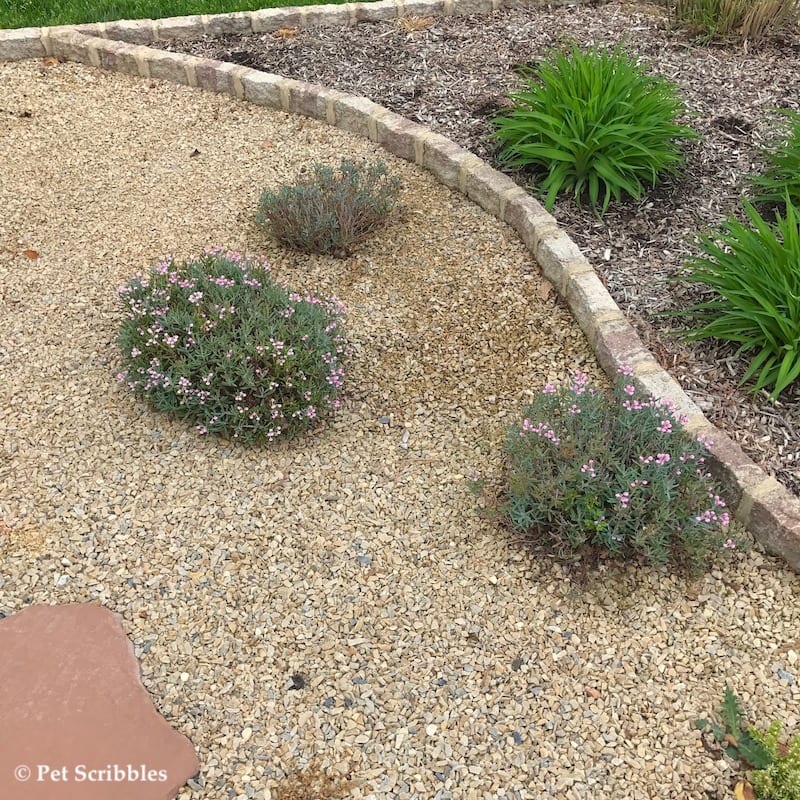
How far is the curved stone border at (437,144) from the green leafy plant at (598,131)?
247 mm

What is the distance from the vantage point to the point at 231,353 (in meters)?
2.96

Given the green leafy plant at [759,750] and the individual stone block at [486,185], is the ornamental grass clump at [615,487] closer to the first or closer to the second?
the green leafy plant at [759,750]

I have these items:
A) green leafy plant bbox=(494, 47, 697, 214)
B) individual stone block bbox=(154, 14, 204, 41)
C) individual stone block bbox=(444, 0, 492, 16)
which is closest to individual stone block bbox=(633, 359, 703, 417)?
green leafy plant bbox=(494, 47, 697, 214)

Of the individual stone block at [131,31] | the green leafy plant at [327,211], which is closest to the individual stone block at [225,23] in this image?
the individual stone block at [131,31]

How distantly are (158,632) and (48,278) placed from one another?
85.5 inches

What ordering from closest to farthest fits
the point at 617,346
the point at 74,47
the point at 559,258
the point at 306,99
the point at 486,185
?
the point at 617,346 → the point at 559,258 → the point at 486,185 → the point at 306,99 → the point at 74,47

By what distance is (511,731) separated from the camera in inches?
88.6

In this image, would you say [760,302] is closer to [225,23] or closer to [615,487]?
[615,487]

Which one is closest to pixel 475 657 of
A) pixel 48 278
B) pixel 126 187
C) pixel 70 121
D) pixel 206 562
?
pixel 206 562

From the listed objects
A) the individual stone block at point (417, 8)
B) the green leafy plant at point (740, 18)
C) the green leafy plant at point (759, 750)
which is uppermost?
the green leafy plant at point (740, 18)

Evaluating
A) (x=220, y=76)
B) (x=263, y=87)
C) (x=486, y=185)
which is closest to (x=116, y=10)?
(x=220, y=76)

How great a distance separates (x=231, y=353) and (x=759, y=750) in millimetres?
2162

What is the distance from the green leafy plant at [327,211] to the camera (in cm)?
388

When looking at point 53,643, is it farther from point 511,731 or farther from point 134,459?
point 511,731
